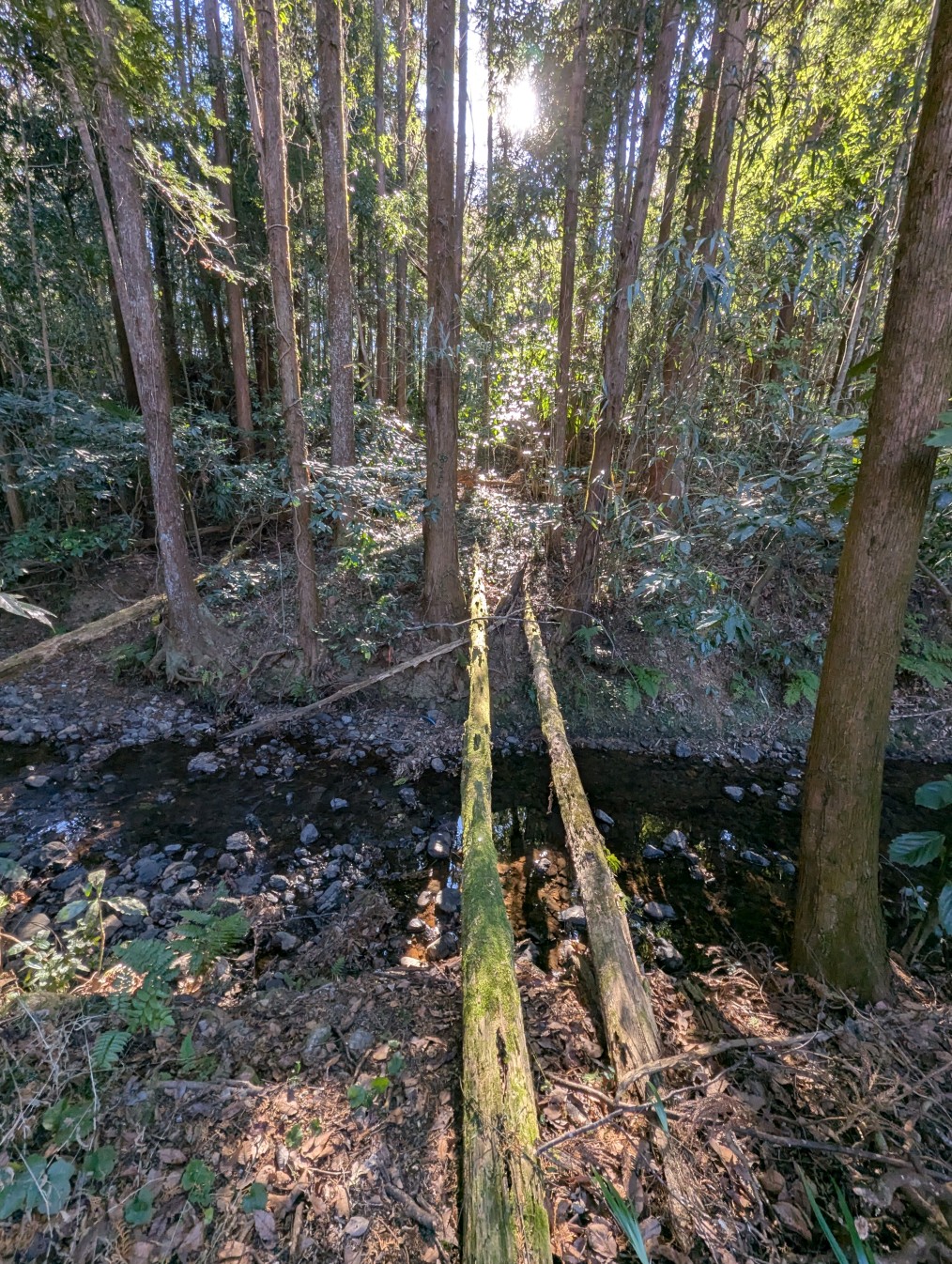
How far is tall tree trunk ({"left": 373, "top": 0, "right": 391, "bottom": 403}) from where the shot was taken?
10812mm

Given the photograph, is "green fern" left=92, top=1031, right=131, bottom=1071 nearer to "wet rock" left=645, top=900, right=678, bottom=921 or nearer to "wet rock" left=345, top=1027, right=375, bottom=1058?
"wet rock" left=345, top=1027, right=375, bottom=1058

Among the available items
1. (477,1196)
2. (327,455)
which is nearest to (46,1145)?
(477,1196)

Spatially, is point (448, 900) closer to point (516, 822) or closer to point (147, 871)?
point (516, 822)

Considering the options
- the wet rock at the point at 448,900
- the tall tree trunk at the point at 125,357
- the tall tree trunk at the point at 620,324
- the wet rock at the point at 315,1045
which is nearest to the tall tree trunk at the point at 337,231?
the tall tree trunk at the point at 620,324

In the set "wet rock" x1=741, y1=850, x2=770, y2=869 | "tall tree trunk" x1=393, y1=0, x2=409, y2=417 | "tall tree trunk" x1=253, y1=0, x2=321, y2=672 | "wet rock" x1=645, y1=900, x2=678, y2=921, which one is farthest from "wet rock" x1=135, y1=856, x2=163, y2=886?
"tall tree trunk" x1=393, y1=0, x2=409, y2=417

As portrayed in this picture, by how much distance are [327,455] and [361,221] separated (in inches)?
288

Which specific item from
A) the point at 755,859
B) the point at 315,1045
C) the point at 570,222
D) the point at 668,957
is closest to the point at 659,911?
the point at 668,957

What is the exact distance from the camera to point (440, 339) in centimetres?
581

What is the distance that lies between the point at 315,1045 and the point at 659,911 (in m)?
2.77

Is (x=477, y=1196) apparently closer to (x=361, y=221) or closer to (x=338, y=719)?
(x=338, y=719)

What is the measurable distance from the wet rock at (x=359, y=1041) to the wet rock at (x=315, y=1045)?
0.38ft

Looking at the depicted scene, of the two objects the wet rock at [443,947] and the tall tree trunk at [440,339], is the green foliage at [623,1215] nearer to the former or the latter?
the wet rock at [443,947]

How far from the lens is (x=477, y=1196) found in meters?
1.65

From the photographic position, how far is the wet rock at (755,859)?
186 inches
